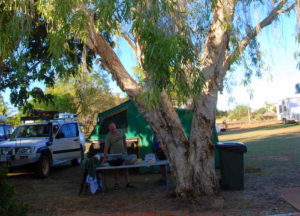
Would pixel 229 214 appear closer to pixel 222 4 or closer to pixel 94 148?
pixel 222 4

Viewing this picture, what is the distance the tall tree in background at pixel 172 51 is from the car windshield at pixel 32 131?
5.15 m

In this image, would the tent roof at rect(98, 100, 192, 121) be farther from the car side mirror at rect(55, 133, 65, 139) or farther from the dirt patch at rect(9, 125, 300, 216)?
the dirt patch at rect(9, 125, 300, 216)

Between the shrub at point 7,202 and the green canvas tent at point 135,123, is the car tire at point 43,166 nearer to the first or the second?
the green canvas tent at point 135,123

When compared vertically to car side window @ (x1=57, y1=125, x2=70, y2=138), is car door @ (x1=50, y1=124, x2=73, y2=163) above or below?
below

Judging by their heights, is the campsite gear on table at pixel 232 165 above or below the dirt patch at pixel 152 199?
above

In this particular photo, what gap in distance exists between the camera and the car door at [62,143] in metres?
12.0

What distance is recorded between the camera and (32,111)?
13.0 m

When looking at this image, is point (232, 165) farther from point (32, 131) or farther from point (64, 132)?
point (32, 131)

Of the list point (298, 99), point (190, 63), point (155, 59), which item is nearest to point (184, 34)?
point (190, 63)

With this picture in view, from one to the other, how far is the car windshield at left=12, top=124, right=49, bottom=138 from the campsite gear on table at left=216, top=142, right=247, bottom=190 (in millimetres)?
6471

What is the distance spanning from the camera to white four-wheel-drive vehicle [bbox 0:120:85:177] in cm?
1061

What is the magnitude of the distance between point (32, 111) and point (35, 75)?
190 cm

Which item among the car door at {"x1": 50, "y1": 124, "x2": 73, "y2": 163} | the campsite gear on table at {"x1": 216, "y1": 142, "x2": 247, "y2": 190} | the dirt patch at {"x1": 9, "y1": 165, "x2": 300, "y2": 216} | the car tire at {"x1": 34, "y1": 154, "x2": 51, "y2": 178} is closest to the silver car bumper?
the car tire at {"x1": 34, "y1": 154, "x2": 51, "y2": 178}

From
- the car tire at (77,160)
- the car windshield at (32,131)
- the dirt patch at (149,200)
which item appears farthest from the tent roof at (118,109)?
the dirt patch at (149,200)
